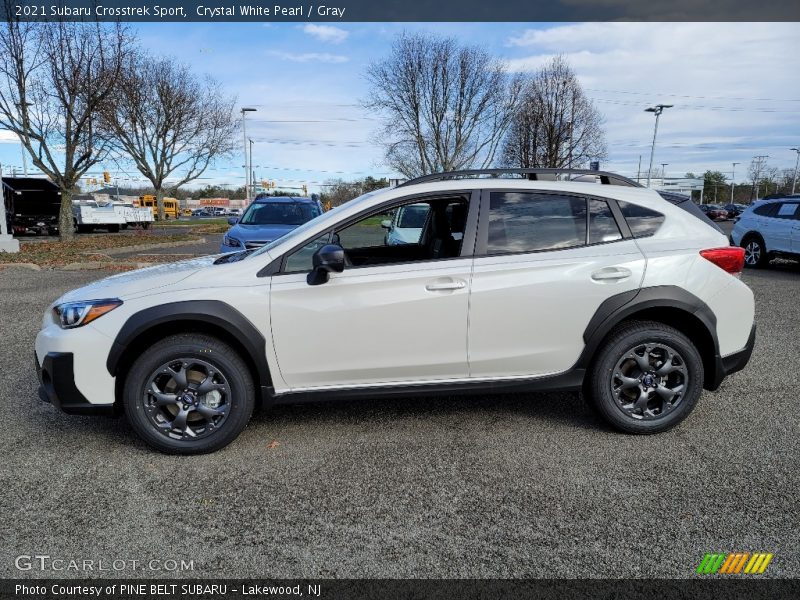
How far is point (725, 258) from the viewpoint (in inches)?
149

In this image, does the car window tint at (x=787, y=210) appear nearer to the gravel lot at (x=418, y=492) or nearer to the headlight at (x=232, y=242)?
the gravel lot at (x=418, y=492)

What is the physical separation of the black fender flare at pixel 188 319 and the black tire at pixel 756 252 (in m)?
12.4

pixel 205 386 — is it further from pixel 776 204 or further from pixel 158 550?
pixel 776 204

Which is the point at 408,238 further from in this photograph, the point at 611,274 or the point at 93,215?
the point at 93,215

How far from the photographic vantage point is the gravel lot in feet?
8.36

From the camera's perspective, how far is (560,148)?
3400cm

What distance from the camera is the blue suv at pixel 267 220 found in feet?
30.0

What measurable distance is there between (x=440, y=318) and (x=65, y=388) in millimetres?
2309

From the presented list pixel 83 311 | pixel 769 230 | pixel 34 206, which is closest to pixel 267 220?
pixel 83 311

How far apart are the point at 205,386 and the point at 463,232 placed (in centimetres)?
192

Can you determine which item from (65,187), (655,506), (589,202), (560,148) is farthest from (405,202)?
(560,148)

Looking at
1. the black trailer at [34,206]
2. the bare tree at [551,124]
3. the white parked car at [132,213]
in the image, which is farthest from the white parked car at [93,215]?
the bare tree at [551,124]

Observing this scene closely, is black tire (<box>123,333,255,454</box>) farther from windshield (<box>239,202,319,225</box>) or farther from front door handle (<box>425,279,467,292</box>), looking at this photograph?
windshield (<box>239,202,319,225</box>)

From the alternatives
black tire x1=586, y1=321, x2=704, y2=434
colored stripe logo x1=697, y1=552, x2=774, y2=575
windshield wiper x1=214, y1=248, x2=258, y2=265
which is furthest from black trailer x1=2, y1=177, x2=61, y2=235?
colored stripe logo x1=697, y1=552, x2=774, y2=575
